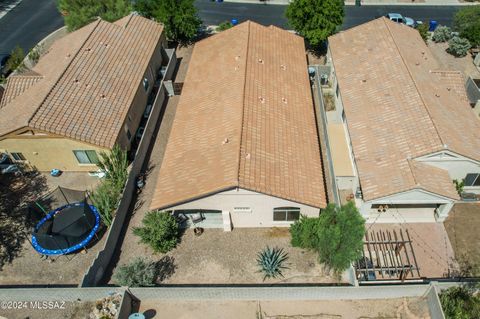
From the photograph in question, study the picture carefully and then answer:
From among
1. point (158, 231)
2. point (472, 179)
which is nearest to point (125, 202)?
point (158, 231)

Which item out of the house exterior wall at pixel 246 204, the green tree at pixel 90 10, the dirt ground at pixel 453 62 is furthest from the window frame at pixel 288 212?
the green tree at pixel 90 10

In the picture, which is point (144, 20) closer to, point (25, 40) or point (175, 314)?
point (25, 40)

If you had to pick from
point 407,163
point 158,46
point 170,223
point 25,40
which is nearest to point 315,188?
point 407,163

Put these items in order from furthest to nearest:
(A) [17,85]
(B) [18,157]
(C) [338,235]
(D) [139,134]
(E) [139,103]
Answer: (E) [139,103], (D) [139,134], (A) [17,85], (B) [18,157], (C) [338,235]

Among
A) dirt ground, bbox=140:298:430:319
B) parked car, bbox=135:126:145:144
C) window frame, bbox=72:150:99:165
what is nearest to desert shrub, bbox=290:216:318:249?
dirt ground, bbox=140:298:430:319

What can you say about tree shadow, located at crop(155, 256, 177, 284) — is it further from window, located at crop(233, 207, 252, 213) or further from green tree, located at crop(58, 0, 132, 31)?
green tree, located at crop(58, 0, 132, 31)

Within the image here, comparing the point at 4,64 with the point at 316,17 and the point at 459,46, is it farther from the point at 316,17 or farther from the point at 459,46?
the point at 459,46
